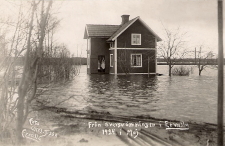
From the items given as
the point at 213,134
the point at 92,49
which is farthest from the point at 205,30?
the point at 92,49

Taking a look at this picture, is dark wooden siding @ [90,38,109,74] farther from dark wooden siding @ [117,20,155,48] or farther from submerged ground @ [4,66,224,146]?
submerged ground @ [4,66,224,146]

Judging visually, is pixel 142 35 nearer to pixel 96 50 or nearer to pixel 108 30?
pixel 108 30

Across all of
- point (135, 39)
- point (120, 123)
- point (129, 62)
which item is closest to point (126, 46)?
point (135, 39)

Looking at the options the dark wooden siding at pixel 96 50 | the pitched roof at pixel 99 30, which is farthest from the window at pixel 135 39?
the dark wooden siding at pixel 96 50

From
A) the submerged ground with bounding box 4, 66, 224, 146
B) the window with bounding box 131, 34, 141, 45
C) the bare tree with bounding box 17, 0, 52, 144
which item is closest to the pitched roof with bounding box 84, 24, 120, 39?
the window with bounding box 131, 34, 141, 45

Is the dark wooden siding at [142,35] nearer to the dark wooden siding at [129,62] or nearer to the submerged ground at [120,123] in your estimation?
the dark wooden siding at [129,62]

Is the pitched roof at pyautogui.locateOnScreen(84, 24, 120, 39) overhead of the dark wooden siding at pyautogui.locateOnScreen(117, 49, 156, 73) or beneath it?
overhead

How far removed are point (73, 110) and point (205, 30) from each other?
3772 mm

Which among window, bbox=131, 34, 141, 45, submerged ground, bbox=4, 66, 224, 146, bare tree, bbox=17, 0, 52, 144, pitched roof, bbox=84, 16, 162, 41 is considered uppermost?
pitched roof, bbox=84, 16, 162, 41

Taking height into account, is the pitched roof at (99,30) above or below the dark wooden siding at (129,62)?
above

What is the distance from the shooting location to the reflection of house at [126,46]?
1675 centimetres

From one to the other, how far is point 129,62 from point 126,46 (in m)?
1.29

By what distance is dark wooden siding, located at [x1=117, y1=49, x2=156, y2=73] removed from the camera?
16438 millimetres

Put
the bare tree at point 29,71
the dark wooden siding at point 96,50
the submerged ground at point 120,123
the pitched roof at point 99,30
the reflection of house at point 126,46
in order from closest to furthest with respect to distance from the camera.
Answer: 1. the bare tree at point 29,71
2. the submerged ground at point 120,123
3. the reflection of house at point 126,46
4. the pitched roof at point 99,30
5. the dark wooden siding at point 96,50
